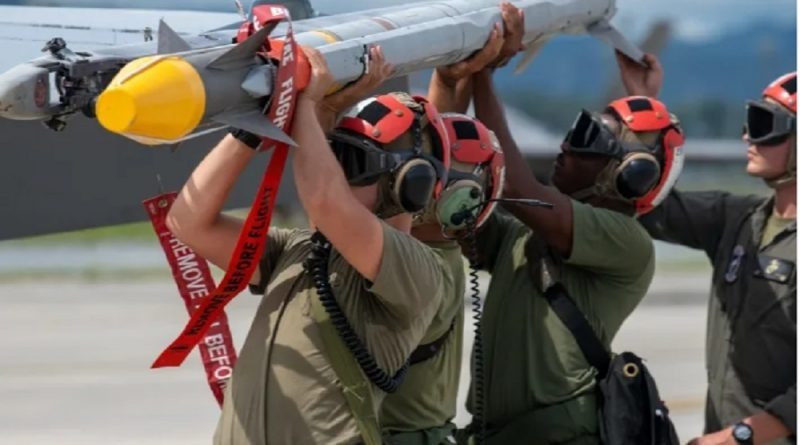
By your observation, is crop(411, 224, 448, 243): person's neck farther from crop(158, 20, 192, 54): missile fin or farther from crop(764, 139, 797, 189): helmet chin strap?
crop(764, 139, 797, 189): helmet chin strap

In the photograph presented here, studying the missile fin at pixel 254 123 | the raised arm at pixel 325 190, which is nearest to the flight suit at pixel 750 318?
the raised arm at pixel 325 190

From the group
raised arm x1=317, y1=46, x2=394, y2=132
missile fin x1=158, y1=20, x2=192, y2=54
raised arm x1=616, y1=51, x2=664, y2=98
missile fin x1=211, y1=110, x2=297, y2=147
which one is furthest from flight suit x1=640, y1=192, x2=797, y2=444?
missile fin x1=158, y1=20, x2=192, y2=54

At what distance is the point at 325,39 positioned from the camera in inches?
144

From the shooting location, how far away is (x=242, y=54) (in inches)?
125

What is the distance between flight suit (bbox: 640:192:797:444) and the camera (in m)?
4.65

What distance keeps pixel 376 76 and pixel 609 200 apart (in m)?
1.18

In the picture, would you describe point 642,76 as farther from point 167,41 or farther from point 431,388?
point 167,41

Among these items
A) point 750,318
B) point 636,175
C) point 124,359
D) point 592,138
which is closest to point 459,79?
point 592,138

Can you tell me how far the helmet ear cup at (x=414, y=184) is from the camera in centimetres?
344

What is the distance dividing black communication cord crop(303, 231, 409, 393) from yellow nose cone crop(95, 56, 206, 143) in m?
0.53

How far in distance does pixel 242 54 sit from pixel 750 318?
7.03 feet

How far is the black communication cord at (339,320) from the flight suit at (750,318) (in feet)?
5.00

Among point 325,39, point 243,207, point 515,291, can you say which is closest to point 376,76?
point 325,39

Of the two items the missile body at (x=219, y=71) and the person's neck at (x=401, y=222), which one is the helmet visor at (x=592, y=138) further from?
the person's neck at (x=401, y=222)
